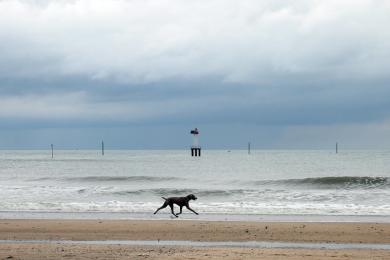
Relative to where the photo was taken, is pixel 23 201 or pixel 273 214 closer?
pixel 273 214

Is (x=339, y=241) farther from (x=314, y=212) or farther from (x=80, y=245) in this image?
(x=314, y=212)

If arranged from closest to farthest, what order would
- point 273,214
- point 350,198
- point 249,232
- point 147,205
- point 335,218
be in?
1. point 249,232
2. point 335,218
3. point 273,214
4. point 147,205
5. point 350,198

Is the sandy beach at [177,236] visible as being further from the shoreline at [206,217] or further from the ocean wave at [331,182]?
the ocean wave at [331,182]

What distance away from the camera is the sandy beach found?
1209cm

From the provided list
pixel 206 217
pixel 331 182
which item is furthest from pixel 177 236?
pixel 331 182

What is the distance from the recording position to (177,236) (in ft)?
51.3

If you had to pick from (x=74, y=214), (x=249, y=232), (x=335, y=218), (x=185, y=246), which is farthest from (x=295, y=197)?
(x=185, y=246)

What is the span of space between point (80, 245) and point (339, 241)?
6200mm

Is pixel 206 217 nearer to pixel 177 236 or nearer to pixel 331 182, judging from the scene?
pixel 177 236

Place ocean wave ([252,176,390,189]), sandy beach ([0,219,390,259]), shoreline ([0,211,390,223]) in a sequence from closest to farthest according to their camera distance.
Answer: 1. sandy beach ([0,219,390,259])
2. shoreline ([0,211,390,223])
3. ocean wave ([252,176,390,189])

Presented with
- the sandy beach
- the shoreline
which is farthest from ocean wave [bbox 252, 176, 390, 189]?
the sandy beach

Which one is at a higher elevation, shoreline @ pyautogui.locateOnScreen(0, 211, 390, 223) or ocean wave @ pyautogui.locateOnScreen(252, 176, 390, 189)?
Result: shoreline @ pyautogui.locateOnScreen(0, 211, 390, 223)

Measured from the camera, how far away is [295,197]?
99.6 ft

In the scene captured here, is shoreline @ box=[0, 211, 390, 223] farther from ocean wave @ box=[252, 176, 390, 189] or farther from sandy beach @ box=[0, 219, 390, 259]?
ocean wave @ box=[252, 176, 390, 189]
